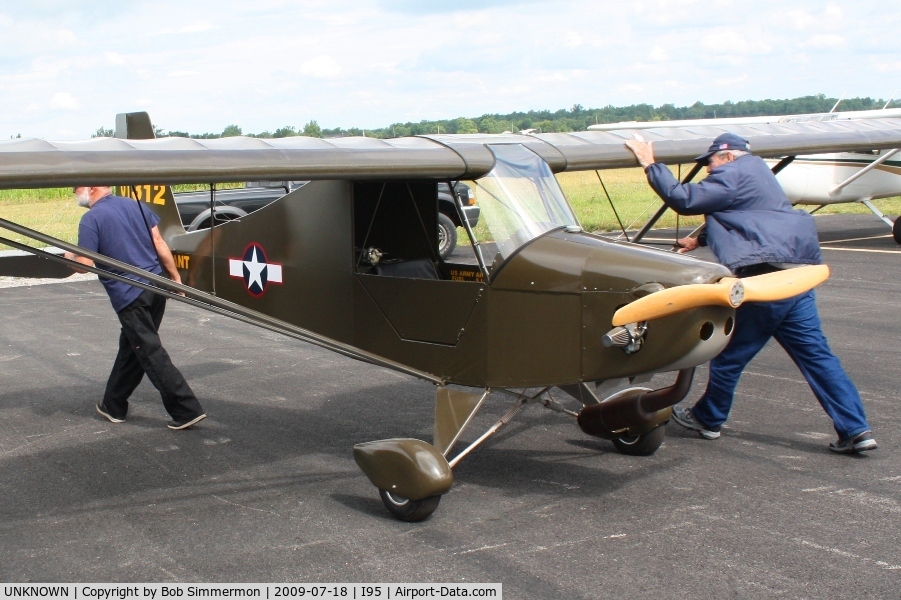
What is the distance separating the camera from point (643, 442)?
18.1 ft

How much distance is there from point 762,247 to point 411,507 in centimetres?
256

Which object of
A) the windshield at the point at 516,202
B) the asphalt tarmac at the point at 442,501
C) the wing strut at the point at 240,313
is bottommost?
the asphalt tarmac at the point at 442,501

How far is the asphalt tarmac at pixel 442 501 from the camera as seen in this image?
13.0 feet

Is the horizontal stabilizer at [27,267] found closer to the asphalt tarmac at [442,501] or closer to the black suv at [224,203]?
the asphalt tarmac at [442,501]

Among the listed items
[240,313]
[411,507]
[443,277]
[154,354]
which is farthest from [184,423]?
[411,507]

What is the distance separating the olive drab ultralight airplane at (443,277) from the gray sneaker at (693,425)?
52 centimetres

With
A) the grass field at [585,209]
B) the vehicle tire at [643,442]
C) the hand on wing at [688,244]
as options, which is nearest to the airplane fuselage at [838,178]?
the grass field at [585,209]

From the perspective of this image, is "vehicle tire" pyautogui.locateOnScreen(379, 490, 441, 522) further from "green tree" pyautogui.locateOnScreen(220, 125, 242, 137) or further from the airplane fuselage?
the airplane fuselage

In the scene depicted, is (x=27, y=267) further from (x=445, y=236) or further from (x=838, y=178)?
(x=838, y=178)

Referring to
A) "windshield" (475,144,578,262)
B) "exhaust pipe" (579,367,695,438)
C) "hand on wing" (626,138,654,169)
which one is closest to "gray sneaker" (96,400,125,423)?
"windshield" (475,144,578,262)

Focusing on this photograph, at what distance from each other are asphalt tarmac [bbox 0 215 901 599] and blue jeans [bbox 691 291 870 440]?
0.28 m

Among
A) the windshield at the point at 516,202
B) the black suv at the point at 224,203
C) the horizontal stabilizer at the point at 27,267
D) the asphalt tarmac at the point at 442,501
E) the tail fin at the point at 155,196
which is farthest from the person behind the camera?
the black suv at the point at 224,203

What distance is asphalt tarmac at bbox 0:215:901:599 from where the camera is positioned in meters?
3.96

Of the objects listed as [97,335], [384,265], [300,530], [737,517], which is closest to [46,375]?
[97,335]
